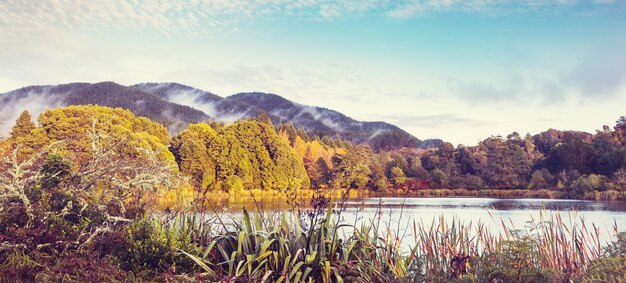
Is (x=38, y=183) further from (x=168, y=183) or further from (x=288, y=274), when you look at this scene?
(x=288, y=274)

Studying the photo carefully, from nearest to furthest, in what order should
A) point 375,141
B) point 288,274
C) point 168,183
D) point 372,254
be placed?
point 288,274 < point 372,254 < point 168,183 < point 375,141

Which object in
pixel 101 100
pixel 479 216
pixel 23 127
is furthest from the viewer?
pixel 101 100

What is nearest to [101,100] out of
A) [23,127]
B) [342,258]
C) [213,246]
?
[23,127]

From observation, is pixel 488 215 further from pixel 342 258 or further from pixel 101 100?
pixel 101 100

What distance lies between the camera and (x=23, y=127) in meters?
39.6

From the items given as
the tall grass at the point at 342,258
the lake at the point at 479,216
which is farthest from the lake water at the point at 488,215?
the tall grass at the point at 342,258

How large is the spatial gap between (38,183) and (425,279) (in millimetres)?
4859

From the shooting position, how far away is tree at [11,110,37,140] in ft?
128

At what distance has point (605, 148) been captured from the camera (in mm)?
50844

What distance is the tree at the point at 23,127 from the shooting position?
38875 mm

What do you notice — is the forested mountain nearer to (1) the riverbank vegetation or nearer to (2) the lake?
(2) the lake

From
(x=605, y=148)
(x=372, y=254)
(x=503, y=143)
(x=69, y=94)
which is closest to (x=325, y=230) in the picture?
(x=372, y=254)

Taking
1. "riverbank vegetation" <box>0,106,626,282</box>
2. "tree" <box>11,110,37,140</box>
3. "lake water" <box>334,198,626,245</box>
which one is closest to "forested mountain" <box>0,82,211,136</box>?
"tree" <box>11,110,37,140</box>

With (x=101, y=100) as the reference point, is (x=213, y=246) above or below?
below
